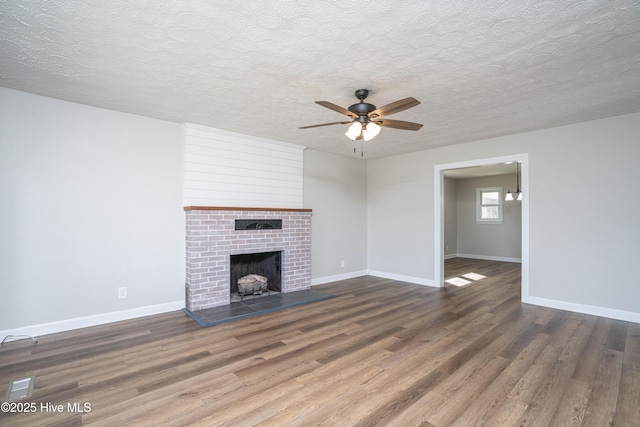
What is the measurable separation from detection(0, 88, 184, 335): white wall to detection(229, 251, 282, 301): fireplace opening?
85 centimetres

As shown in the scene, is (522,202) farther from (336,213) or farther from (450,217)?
(450,217)

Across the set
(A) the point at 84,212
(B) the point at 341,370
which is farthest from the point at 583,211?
(A) the point at 84,212

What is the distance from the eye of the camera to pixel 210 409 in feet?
6.48

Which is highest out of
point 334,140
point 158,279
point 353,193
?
point 334,140

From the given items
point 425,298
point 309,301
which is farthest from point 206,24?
point 425,298

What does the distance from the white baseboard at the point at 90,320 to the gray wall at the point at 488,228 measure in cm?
826

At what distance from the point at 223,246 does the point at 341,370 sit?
2495mm

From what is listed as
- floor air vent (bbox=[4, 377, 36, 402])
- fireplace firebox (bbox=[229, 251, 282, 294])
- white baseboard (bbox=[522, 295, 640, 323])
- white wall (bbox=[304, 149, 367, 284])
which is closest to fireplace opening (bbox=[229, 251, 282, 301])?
fireplace firebox (bbox=[229, 251, 282, 294])

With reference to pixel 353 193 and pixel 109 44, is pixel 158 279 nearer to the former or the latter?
pixel 109 44

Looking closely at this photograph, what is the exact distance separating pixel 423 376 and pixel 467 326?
1.41 m

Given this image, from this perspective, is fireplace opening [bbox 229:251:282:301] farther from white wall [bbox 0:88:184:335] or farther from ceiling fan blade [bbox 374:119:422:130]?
ceiling fan blade [bbox 374:119:422:130]

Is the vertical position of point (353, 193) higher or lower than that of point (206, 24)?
lower

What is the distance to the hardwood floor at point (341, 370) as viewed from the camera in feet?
6.34

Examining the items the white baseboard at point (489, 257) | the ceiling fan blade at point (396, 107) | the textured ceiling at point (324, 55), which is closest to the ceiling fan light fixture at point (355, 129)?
the ceiling fan blade at point (396, 107)
